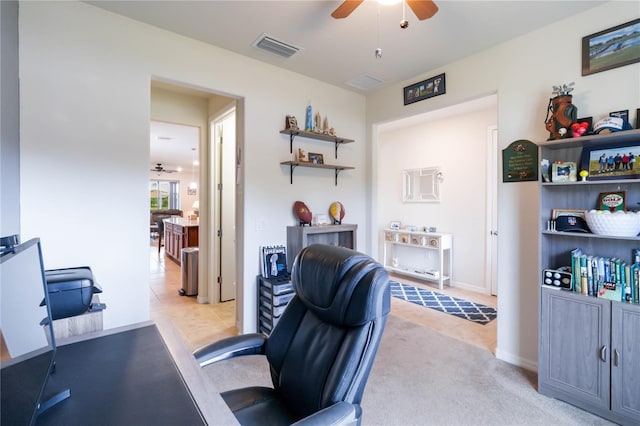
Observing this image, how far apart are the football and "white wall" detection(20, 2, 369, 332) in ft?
1.54

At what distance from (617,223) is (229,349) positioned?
2.26 meters

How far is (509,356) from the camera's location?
254 centimetres

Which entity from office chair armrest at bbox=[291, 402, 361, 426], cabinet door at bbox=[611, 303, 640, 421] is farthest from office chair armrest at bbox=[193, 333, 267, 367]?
cabinet door at bbox=[611, 303, 640, 421]

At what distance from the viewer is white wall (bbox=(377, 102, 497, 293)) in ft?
14.5

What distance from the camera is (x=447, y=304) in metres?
3.95

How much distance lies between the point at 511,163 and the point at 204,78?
266cm

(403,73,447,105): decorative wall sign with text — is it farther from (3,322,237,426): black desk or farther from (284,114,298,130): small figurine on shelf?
(3,322,237,426): black desk

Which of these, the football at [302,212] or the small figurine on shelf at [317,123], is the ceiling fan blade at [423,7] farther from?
the football at [302,212]

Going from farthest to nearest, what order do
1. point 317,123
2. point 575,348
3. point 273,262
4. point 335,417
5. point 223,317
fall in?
point 223,317, point 317,123, point 273,262, point 575,348, point 335,417

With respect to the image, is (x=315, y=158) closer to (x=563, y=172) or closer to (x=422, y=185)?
(x=563, y=172)

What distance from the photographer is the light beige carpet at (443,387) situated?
73.4 inches

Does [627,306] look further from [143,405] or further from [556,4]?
[143,405]

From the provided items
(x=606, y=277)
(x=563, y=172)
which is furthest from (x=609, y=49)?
(x=606, y=277)

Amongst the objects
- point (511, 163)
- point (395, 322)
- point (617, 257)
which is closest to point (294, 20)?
point (511, 163)
